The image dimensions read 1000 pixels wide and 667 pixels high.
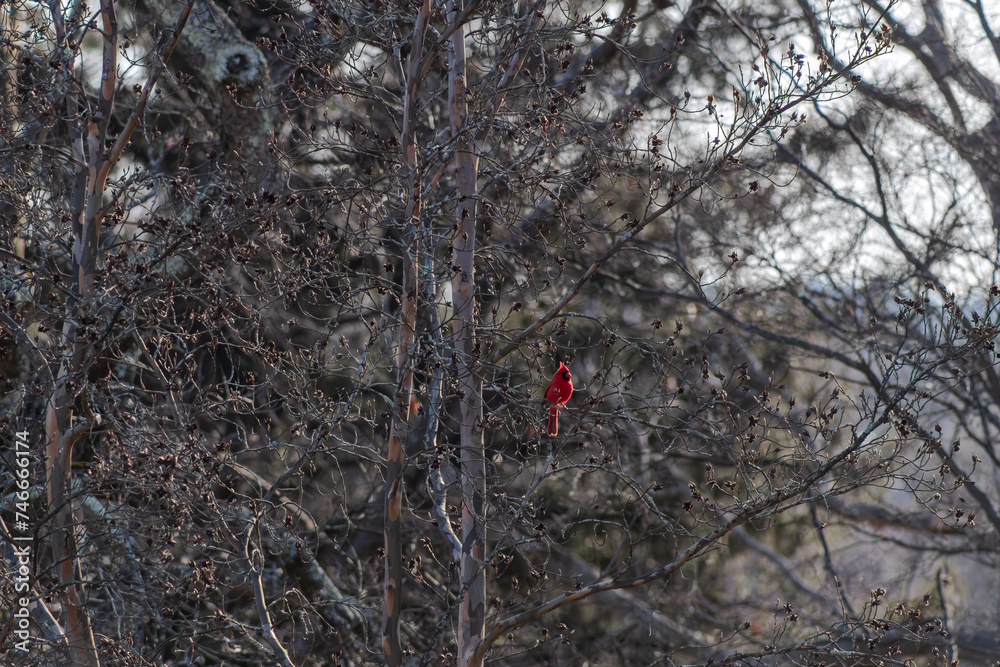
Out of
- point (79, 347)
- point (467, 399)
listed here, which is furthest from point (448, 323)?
point (79, 347)

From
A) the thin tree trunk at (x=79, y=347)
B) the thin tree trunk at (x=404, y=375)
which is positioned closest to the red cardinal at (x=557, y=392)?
the thin tree trunk at (x=404, y=375)

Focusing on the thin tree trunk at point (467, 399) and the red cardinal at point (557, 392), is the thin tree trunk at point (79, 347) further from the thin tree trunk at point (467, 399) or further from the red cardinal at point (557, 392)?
the red cardinal at point (557, 392)

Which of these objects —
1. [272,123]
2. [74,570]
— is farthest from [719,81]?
[74,570]

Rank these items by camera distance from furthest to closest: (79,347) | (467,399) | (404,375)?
(467,399) < (79,347) < (404,375)

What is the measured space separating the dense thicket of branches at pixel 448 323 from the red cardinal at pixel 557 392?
78mm

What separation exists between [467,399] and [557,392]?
2.15ft

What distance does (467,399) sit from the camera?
518 centimetres

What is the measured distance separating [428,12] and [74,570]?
3746 millimetres

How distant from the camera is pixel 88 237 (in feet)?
16.3

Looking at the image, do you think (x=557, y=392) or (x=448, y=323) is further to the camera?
(x=448, y=323)

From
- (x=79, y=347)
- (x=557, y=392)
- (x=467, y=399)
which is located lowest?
(x=557, y=392)

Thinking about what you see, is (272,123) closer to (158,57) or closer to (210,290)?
(158,57)

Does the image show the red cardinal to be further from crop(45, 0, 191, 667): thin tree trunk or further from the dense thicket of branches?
crop(45, 0, 191, 667): thin tree trunk

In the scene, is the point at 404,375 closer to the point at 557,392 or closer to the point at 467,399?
the point at 467,399
